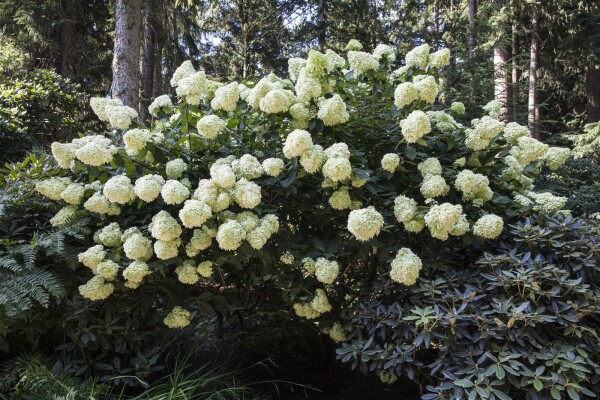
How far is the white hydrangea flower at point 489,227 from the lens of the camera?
2.43 m

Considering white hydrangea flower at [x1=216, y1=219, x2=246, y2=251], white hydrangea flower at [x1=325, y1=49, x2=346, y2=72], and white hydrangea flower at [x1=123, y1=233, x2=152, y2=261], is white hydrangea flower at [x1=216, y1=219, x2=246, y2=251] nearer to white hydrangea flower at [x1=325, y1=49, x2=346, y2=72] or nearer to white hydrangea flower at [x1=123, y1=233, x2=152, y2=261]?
white hydrangea flower at [x1=123, y1=233, x2=152, y2=261]

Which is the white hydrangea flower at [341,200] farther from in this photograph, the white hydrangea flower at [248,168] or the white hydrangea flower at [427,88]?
the white hydrangea flower at [427,88]

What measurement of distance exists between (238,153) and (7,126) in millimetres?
3253

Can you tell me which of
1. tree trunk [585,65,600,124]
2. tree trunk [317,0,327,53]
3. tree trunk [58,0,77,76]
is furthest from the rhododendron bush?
tree trunk [585,65,600,124]

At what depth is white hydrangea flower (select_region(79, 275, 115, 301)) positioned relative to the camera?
247 cm

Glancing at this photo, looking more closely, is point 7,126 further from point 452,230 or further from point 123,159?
point 452,230

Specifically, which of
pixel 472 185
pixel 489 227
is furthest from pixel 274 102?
pixel 489 227

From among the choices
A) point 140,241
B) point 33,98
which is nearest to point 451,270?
point 140,241

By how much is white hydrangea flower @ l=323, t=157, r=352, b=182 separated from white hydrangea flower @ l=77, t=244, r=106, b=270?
1262 millimetres

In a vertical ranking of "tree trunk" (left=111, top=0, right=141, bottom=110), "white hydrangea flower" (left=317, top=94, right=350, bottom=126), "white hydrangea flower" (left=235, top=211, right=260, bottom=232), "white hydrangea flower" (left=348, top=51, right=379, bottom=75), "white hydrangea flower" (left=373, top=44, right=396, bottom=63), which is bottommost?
"white hydrangea flower" (left=235, top=211, right=260, bottom=232)

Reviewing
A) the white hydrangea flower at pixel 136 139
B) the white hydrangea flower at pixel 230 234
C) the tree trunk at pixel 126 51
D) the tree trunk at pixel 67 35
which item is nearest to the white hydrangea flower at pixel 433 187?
the white hydrangea flower at pixel 230 234

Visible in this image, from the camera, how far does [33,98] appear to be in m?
5.43

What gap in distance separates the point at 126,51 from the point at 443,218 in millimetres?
5321

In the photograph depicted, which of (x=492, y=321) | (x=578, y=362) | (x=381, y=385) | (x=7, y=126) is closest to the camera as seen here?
(x=578, y=362)
